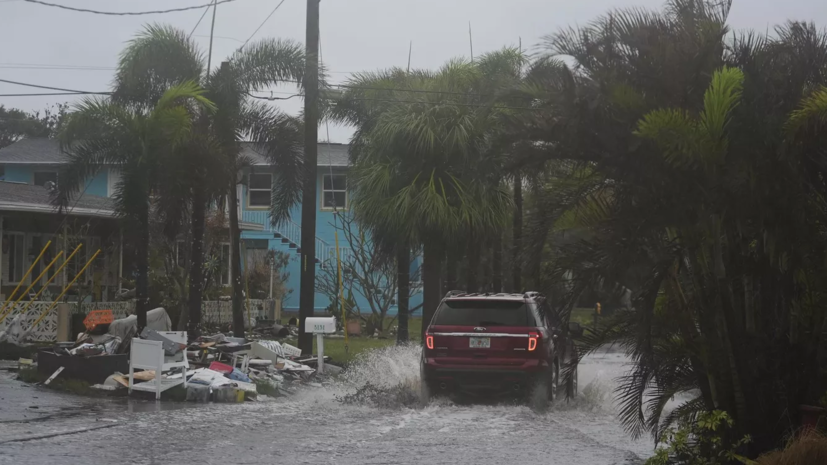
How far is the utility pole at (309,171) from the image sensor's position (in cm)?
2184

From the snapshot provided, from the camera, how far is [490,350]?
1509 cm

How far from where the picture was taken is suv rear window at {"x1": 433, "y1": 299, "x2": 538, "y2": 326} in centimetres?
1527

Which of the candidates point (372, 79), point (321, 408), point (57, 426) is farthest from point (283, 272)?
point (57, 426)

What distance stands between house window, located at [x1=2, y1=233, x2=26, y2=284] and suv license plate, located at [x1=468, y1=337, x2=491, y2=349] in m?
18.0

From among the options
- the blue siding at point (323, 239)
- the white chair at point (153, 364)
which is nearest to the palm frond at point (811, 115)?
the white chair at point (153, 364)

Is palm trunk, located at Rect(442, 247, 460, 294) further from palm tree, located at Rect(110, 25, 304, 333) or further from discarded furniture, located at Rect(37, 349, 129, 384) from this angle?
discarded furniture, located at Rect(37, 349, 129, 384)

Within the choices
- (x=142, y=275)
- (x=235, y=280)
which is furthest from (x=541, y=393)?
(x=235, y=280)

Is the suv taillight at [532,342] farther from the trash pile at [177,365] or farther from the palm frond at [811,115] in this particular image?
the palm frond at [811,115]

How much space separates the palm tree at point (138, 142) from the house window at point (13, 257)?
8983mm

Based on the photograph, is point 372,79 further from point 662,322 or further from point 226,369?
point 662,322

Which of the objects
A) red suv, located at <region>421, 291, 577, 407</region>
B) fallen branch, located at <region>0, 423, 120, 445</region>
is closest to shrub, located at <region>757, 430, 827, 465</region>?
red suv, located at <region>421, 291, 577, 407</region>

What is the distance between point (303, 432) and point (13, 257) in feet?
63.7

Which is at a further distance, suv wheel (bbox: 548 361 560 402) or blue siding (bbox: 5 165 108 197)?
blue siding (bbox: 5 165 108 197)

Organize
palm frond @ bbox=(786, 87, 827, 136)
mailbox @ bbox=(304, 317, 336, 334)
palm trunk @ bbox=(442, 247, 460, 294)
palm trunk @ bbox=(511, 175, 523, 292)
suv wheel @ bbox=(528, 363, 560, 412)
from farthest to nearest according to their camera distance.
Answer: palm trunk @ bbox=(442, 247, 460, 294) → mailbox @ bbox=(304, 317, 336, 334) → suv wheel @ bbox=(528, 363, 560, 412) → palm trunk @ bbox=(511, 175, 523, 292) → palm frond @ bbox=(786, 87, 827, 136)
